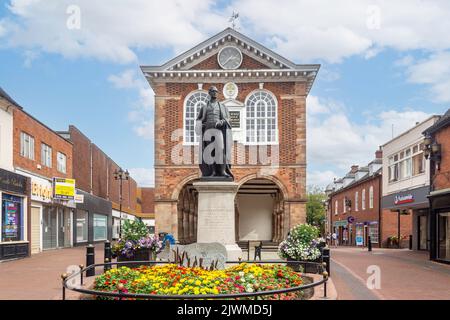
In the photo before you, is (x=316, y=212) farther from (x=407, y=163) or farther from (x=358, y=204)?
(x=407, y=163)

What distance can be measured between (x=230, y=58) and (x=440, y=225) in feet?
51.4

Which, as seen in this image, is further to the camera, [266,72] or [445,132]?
[266,72]

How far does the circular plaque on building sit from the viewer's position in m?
32.9

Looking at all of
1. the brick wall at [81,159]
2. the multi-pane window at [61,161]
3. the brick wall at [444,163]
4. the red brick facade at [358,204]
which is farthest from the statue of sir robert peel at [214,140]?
Result: the red brick facade at [358,204]

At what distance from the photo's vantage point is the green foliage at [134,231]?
1714cm

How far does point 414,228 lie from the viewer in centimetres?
3631

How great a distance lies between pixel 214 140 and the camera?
13.0m

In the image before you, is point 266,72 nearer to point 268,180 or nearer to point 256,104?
point 256,104

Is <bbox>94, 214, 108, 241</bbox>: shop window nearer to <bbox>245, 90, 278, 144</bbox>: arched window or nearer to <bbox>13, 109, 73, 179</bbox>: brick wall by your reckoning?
<bbox>13, 109, 73, 179</bbox>: brick wall

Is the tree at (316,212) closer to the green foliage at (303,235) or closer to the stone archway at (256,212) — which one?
the stone archway at (256,212)

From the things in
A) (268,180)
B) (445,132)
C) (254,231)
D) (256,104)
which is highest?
(256,104)

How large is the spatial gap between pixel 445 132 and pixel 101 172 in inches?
1444

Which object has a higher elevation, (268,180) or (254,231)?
(268,180)
